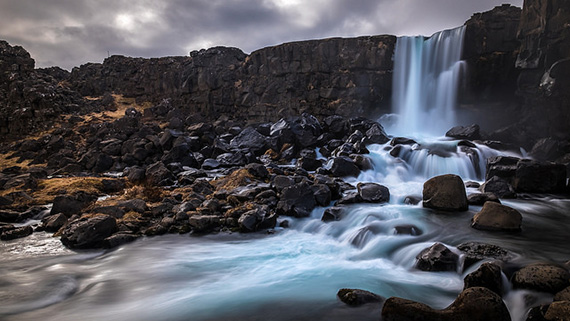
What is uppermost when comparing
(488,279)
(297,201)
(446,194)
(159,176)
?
(159,176)

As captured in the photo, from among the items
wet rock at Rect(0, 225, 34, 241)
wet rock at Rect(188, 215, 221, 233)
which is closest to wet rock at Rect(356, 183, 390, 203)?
wet rock at Rect(188, 215, 221, 233)

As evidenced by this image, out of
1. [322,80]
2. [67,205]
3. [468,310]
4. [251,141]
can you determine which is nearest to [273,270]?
[468,310]

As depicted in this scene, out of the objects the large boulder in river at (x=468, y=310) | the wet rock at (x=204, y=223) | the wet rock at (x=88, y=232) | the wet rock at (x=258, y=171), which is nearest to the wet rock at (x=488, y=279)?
the large boulder in river at (x=468, y=310)

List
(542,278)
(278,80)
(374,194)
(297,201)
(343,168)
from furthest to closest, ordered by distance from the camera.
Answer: (278,80) → (343,168) → (374,194) → (297,201) → (542,278)

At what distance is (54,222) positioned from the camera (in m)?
9.70

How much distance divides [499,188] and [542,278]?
25.7 feet

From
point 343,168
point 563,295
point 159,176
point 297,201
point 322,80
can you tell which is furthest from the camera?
point 322,80

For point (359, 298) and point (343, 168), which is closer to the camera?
point (359, 298)

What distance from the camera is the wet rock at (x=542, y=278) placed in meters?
4.82

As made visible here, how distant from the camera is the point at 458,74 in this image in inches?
980

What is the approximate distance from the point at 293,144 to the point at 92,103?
28.7 meters

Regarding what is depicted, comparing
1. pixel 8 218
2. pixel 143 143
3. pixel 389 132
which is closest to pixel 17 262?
pixel 8 218

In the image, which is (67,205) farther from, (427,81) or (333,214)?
(427,81)

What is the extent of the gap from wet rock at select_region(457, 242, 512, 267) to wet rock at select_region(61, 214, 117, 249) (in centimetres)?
869
